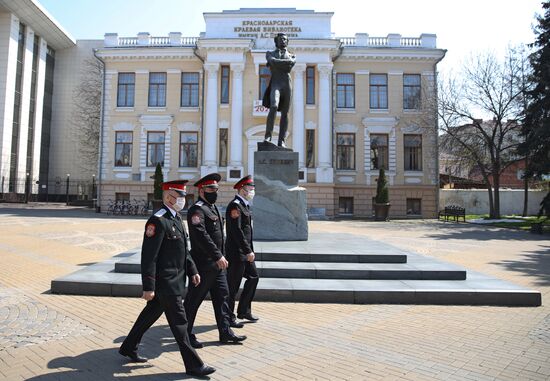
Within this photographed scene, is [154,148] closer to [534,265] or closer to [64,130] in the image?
[534,265]

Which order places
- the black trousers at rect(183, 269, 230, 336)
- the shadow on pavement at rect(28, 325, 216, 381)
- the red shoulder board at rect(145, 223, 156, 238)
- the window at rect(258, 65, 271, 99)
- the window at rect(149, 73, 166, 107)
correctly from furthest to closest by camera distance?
the window at rect(149, 73, 166, 107) < the window at rect(258, 65, 271, 99) < the black trousers at rect(183, 269, 230, 336) < the red shoulder board at rect(145, 223, 156, 238) < the shadow on pavement at rect(28, 325, 216, 381)

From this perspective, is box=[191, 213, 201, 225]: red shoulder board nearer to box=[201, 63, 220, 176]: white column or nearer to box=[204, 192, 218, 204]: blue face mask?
box=[204, 192, 218, 204]: blue face mask

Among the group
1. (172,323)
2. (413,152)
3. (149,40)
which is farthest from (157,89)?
(172,323)

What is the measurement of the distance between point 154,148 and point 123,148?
2.41 meters

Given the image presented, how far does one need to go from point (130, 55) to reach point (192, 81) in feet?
16.4

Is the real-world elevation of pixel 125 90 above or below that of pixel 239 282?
above

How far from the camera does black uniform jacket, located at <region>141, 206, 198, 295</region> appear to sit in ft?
13.2

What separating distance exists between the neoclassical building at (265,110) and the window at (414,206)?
0.07 m

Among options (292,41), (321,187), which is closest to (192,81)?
(292,41)

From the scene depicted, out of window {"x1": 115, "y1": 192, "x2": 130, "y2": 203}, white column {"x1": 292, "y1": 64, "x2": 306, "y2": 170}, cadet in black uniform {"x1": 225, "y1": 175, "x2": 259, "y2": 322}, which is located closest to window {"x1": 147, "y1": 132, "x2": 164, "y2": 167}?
window {"x1": 115, "y1": 192, "x2": 130, "y2": 203}

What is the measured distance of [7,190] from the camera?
41.8m

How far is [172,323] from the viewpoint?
13.2ft

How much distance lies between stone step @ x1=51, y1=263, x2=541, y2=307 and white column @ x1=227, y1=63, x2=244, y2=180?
21512mm

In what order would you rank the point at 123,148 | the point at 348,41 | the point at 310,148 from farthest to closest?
the point at 123,148 < the point at 348,41 < the point at 310,148
